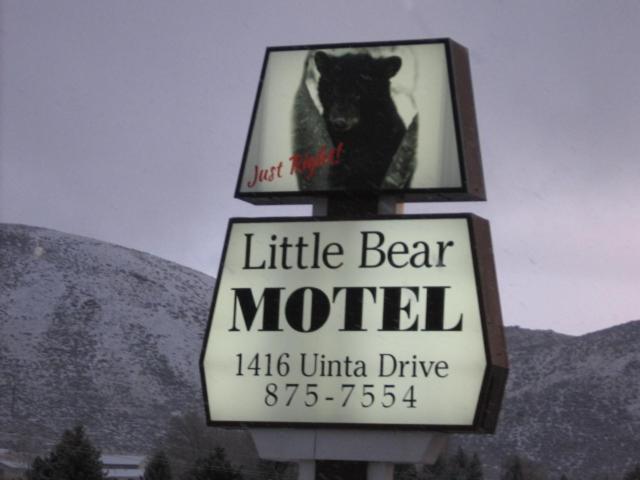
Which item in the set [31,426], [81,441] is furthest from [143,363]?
[81,441]

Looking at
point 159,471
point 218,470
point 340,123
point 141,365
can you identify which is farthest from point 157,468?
point 141,365

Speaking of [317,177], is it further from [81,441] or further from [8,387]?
[8,387]

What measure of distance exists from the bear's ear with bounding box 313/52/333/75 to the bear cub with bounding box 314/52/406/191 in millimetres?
13

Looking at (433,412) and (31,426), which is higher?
(31,426)

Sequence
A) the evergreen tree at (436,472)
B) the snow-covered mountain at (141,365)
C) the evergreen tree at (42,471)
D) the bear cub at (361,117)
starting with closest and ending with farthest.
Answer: the bear cub at (361,117), the evergreen tree at (42,471), the evergreen tree at (436,472), the snow-covered mountain at (141,365)

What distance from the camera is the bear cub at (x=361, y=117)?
15.3m

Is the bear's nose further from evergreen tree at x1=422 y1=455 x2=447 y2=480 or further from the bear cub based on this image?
evergreen tree at x1=422 y1=455 x2=447 y2=480

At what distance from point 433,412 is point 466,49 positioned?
3.71 metres

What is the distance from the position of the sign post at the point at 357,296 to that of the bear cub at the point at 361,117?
0.01 metres

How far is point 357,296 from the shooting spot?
15102mm

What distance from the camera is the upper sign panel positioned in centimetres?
1514

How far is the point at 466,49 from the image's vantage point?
15711 mm

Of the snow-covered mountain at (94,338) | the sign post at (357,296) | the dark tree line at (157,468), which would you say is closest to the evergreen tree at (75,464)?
the dark tree line at (157,468)

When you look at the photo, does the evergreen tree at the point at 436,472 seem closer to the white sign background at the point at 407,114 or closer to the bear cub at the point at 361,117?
the white sign background at the point at 407,114
